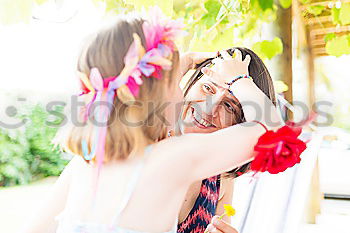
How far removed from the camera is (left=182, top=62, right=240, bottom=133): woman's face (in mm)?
1053

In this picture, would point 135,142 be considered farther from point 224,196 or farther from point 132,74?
point 224,196

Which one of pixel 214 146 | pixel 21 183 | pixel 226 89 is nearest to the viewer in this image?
pixel 214 146

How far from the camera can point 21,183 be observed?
266 cm

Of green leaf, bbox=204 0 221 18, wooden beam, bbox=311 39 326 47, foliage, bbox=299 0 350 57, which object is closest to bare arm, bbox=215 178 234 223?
green leaf, bbox=204 0 221 18

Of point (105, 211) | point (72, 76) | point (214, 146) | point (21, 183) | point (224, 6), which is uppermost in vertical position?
point (224, 6)

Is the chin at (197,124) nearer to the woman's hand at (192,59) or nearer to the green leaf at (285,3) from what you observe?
the woman's hand at (192,59)

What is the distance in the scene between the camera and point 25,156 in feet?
8.82

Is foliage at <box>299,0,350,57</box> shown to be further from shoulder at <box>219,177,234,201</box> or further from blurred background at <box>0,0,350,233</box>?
shoulder at <box>219,177,234,201</box>

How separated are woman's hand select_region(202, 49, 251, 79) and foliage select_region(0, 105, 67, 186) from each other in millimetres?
1601

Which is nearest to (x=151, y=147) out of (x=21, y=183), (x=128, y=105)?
(x=128, y=105)

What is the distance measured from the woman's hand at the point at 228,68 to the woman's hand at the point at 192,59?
82mm

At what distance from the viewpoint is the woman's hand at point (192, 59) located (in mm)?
1129

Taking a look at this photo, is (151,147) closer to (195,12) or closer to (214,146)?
(214,146)

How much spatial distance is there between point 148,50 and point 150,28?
39mm
